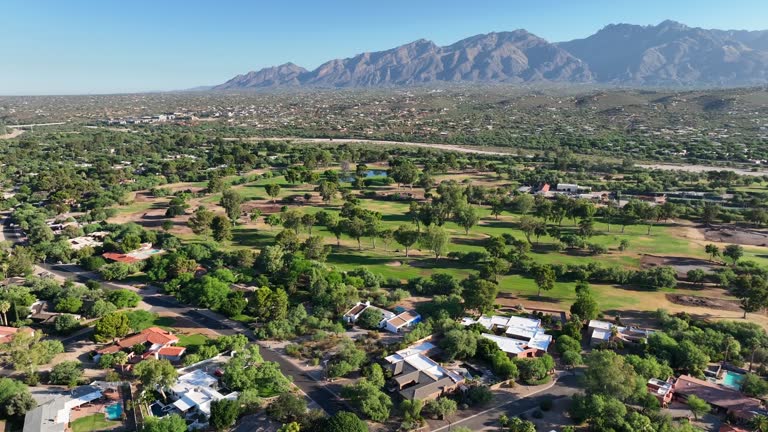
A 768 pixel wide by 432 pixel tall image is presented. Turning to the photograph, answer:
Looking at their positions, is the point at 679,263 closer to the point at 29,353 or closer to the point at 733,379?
the point at 733,379

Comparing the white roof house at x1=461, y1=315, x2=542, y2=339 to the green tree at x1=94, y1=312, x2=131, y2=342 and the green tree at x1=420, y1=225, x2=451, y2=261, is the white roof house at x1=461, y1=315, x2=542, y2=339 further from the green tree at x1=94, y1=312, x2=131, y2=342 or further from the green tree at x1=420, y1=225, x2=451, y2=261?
the green tree at x1=94, y1=312, x2=131, y2=342

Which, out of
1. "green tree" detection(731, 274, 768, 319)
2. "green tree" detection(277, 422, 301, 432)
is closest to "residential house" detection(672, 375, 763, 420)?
"green tree" detection(731, 274, 768, 319)

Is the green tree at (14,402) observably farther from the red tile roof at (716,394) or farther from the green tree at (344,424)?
the red tile roof at (716,394)

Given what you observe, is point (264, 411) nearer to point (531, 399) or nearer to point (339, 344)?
point (339, 344)

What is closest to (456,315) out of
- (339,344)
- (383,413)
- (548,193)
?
(339,344)

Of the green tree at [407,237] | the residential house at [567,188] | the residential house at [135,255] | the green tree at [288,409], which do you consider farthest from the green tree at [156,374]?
the residential house at [567,188]

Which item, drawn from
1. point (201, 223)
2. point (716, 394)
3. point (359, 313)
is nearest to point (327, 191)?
point (201, 223)
